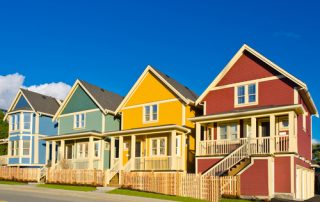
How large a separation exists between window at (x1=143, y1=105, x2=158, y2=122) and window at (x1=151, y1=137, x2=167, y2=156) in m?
1.79

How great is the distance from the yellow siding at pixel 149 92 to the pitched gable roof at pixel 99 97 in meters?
3.04

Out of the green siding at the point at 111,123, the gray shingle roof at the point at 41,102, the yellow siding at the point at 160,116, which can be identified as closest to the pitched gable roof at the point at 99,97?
the green siding at the point at 111,123

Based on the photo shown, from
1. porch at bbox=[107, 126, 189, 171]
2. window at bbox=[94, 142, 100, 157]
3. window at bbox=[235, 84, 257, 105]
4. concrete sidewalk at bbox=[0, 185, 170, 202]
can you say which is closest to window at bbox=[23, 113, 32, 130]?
window at bbox=[94, 142, 100, 157]

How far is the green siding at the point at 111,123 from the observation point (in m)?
40.2

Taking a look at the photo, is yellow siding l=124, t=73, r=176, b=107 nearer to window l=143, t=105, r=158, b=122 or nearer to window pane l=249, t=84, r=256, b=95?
window l=143, t=105, r=158, b=122

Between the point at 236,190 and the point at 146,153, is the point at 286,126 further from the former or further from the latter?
the point at 146,153

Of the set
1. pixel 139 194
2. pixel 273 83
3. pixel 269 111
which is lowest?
pixel 139 194

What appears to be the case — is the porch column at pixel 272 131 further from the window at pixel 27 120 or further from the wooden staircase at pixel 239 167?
the window at pixel 27 120

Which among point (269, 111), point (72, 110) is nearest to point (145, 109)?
point (72, 110)

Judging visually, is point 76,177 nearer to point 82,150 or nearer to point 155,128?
point 82,150

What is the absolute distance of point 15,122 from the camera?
4719 centimetres

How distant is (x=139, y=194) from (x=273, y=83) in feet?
39.2

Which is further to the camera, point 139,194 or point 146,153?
point 146,153

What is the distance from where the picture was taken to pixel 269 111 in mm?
27938
